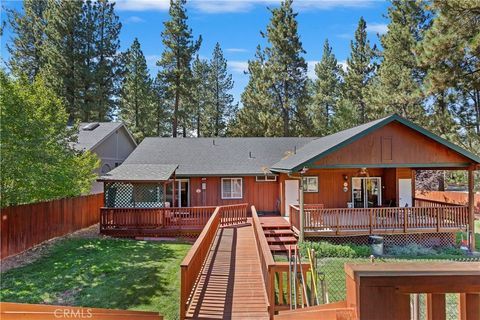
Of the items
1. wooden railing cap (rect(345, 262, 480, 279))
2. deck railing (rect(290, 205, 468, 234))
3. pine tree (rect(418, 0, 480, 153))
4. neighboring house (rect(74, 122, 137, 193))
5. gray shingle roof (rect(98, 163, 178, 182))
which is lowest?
deck railing (rect(290, 205, 468, 234))

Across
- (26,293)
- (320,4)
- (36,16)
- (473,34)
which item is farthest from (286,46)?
(26,293)

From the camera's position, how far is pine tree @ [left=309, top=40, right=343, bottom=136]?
34.1 meters

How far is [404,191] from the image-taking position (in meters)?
15.1

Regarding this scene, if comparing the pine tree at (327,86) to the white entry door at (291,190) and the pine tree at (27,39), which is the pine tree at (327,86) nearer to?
the white entry door at (291,190)

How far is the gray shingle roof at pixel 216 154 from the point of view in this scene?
57.6 feet

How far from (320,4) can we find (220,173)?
1085 cm

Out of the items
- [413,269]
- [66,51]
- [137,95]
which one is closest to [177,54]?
[137,95]

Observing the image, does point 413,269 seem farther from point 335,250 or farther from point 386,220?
point 386,220

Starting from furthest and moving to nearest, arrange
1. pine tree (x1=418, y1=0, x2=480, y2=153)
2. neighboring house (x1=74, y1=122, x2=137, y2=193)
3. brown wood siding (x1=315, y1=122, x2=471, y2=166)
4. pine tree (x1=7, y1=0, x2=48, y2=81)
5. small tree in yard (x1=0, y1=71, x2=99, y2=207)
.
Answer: pine tree (x1=7, y1=0, x2=48, y2=81) → neighboring house (x1=74, y1=122, x2=137, y2=193) → pine tree (x1=418, y1=0, x2=480, y2=153) → brown wood siding (x1=315, y1=122, x2=471, y2=166) → small tree in yard (x1=0, y1=71, x2=99, y2=207)

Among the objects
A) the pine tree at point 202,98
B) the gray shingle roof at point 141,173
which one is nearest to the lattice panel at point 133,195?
the gray shingle roof at point 141,173

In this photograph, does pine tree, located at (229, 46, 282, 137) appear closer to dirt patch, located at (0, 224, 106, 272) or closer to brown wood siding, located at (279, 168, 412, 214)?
brown wood siding, located at (279, 168, 412, 214)

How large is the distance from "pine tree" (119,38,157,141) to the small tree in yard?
64.3ft

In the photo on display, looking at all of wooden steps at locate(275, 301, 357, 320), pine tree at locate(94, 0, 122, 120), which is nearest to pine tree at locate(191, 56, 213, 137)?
pine tree at locate(94, 0, 122, 120)

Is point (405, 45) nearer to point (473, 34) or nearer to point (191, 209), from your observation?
point (473, 34)
